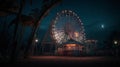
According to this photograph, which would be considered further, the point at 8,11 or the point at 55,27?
the point at 55,27

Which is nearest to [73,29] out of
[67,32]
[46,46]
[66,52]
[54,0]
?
[67,32]

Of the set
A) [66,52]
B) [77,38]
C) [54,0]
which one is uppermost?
[54,0]

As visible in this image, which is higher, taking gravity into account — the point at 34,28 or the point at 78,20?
the point at 78,20

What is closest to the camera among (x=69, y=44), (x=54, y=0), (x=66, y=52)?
(x=54, y=0)

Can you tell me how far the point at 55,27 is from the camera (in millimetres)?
→ 47531

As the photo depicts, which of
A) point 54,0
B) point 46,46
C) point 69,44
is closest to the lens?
point 54,0

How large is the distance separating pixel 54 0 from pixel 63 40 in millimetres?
22381

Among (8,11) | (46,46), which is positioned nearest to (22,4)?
(8,11)

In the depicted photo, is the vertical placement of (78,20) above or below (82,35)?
above

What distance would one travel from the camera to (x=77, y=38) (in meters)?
49.5

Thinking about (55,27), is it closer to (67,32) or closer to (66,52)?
(67,32)

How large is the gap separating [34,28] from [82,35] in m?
20.2

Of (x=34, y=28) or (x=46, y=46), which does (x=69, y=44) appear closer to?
(x=46, y=46)

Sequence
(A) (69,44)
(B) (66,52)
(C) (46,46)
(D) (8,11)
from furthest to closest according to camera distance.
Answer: (C) (46,46) < (A) (69,44) < (B) (66,52) < (D) (8,11)
